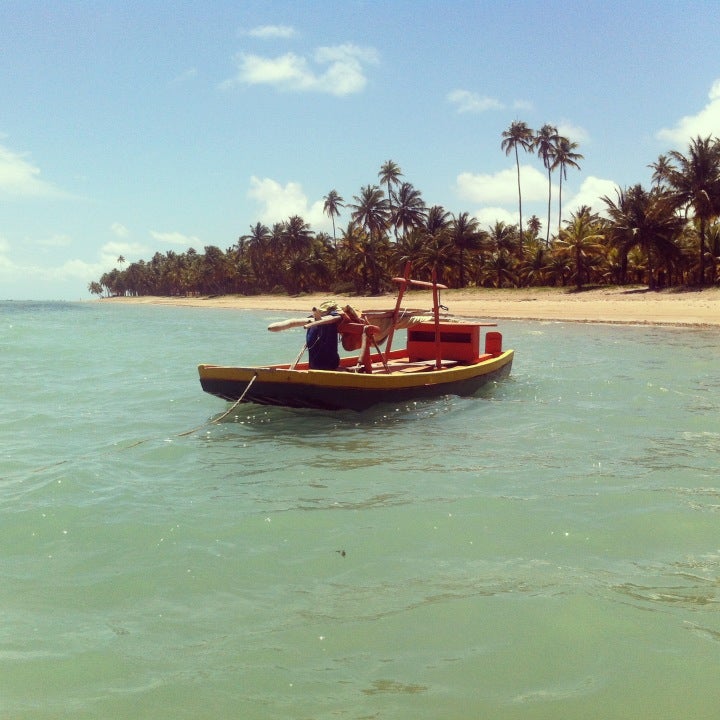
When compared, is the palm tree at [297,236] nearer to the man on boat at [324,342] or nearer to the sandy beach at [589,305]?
the sandy beach at [589,305]

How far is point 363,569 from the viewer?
4.97m

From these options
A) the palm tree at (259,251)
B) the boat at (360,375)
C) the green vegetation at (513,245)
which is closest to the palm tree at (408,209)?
the green vegetation at (513,245)

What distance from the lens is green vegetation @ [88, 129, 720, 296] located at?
1753 inches

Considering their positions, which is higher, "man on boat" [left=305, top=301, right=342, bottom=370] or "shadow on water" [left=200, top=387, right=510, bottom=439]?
A: "man on boat" [left=305, top=301, right=342, bottom=370]

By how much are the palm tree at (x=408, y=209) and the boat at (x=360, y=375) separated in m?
59.8

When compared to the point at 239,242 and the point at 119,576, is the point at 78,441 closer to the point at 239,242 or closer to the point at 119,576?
the point at 119,576

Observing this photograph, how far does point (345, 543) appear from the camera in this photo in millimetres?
5453

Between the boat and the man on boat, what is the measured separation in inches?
2.3

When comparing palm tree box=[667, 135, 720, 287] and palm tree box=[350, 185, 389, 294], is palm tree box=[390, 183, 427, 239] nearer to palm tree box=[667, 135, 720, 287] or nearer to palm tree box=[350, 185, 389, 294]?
palm tree box=[350, 185, 389, 294]

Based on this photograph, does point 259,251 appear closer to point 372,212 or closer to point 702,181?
point 372,212

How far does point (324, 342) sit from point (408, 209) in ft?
207

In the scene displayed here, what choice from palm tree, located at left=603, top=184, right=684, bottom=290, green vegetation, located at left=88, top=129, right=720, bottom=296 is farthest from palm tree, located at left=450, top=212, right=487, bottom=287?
palm tree, located at left=603, top=184, right=684, bottom=290

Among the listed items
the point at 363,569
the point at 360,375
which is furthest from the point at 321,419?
the point at 363,569

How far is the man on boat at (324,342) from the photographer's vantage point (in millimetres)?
11141
